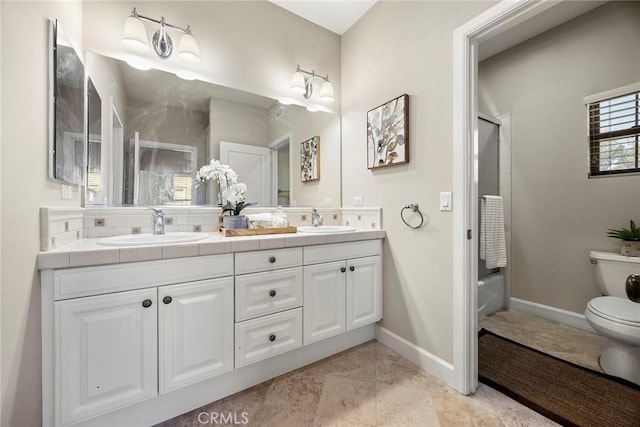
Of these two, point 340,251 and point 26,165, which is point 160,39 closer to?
point 26,165

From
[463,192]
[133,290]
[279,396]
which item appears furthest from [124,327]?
[463,192]

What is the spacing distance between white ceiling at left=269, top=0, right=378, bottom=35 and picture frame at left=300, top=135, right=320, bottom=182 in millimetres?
970

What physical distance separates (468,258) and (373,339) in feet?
3.43

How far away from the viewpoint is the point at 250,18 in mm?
1965

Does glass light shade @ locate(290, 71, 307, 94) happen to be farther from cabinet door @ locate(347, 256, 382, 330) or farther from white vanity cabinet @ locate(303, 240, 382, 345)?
cabinet door @ locate(347, 256, 382, 330)

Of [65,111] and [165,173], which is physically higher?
[65,111]

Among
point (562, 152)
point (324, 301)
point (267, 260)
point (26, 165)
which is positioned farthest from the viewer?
point (562, 152)

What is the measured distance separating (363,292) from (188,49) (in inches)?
77.7

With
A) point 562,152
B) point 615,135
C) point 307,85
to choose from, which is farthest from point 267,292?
point 615,135

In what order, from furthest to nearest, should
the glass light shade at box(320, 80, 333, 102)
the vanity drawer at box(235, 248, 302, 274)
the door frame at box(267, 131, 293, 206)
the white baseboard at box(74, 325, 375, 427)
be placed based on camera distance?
1. the glass light shade at box(320, 80, 333, 102)
2. the door frame at box(267, 131, 293, 206)
3. the vanity drawer at box(235, 248, 302, 274)
4. the white baseboard at box(74, 325, 375, 427)

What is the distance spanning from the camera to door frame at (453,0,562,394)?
1.43 m

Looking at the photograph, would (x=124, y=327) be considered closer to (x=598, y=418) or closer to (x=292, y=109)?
(x=292, y=109)

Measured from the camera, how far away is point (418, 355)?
1717mm

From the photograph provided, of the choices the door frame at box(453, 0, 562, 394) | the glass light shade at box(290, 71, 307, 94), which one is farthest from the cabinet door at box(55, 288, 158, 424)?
the glass light shade at box(290, 71, 307, 94)
